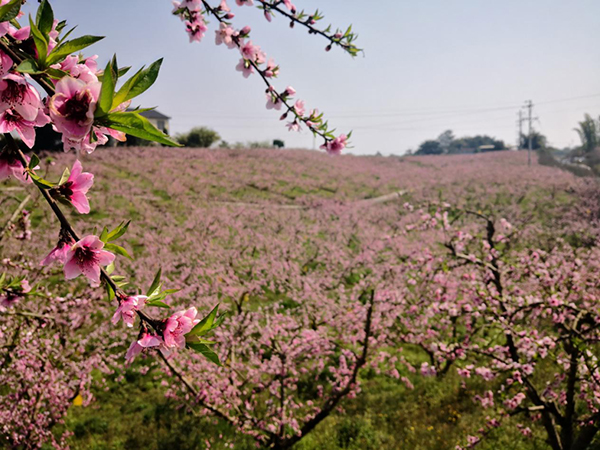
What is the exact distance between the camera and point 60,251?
1.13 metres

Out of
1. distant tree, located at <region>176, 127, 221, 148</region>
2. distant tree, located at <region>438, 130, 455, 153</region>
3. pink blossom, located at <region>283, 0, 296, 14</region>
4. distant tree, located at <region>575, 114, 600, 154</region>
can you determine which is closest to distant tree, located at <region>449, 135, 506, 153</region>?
distant tree, located at <region>438, 130, 455, 153</region>

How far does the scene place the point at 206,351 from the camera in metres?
1.00

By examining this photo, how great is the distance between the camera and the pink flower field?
178 inches

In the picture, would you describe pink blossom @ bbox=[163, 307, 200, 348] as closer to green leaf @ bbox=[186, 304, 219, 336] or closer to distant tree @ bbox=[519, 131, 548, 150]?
green leaf @ bbox=[186, 304, 219, 336]

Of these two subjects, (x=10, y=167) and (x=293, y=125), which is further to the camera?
(x=293, y=125)

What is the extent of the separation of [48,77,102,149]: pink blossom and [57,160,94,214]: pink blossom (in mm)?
278

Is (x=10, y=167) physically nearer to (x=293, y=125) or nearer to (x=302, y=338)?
(x=293, y=125)

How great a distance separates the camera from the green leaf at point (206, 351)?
98 cm

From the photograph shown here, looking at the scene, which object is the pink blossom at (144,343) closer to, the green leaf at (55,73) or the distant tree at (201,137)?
the green leaf at (55,73)

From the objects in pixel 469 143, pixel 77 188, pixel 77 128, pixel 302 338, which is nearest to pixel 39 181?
pixel 77 188

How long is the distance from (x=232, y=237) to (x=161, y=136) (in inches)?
470

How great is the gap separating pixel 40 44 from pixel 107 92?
179 millimetres

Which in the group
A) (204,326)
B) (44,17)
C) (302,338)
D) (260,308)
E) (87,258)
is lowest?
(302,338)

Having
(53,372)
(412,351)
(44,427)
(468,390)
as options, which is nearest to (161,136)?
(53,372)
